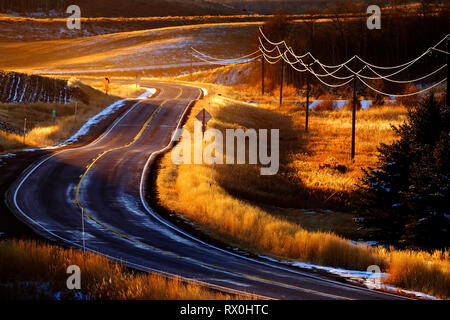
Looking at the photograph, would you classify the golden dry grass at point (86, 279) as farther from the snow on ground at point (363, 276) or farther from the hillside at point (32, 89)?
the hillside at point (32, 89)

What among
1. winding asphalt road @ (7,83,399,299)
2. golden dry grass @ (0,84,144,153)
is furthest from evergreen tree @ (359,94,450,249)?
golden dry grass @ (0,84,144,153)

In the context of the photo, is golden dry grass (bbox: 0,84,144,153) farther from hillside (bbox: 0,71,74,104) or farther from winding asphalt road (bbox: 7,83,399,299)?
winding asphalt road (bbox: 7,83,399,299)

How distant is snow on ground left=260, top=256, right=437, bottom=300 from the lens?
13.1 meters

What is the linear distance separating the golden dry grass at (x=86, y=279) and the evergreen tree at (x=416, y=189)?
37.1 ft

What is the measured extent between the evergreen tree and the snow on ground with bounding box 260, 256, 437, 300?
620 cm

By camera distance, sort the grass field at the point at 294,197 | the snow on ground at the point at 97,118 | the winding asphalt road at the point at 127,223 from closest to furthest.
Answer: the winding asphalt road at the point at 127,223
the grass field at the point at 294,197
the snow on ground at the point at 97,118

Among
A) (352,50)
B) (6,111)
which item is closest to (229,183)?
(6,111)

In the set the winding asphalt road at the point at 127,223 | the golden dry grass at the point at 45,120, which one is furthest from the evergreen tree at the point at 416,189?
the golden dry grass at the point at 45,120

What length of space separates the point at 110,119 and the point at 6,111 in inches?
346

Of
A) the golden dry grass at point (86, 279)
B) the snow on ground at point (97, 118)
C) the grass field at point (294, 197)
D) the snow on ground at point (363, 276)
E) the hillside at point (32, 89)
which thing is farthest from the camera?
the hillside at point (32, 89)

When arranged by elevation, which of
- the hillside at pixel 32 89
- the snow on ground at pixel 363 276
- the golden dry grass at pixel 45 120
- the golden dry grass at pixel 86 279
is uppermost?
the hillside at pixel 32 89

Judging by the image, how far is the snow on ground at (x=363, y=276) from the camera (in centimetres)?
1306

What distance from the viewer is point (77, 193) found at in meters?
24.2

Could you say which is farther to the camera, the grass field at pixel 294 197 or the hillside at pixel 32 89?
the hillside at pixel 32 89
